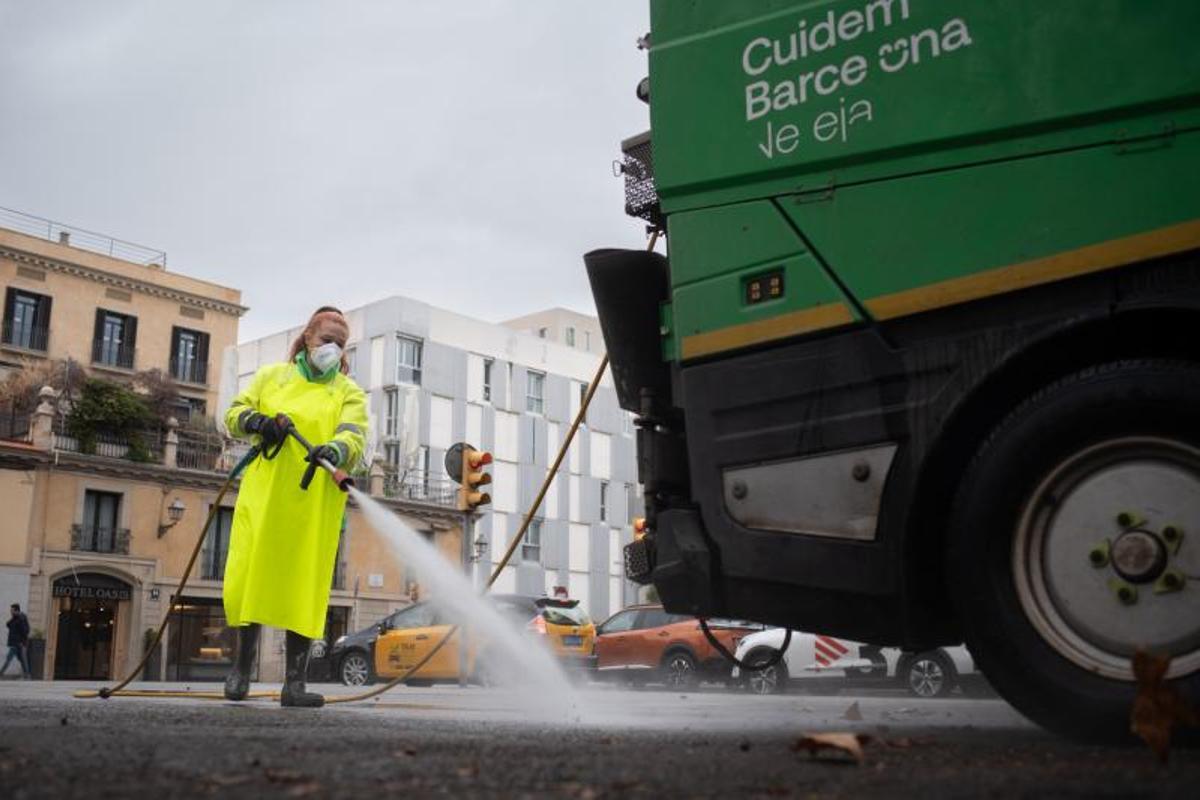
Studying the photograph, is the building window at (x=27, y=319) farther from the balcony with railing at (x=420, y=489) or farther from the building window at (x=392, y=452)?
the building window at (x=392, y=452)

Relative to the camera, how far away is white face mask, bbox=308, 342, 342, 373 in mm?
6367

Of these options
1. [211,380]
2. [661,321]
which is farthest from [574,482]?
[661,321]

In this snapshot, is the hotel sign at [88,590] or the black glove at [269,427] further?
the hotel sign at [88,590]

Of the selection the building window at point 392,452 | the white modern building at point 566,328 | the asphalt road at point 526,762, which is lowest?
the asphalt road at point 526,762

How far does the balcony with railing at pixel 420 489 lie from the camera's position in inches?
1743

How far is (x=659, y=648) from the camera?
65.8 ft

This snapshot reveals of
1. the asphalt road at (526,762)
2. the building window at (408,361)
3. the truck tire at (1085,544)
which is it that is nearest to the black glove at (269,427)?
the asphalt road at (526,762)

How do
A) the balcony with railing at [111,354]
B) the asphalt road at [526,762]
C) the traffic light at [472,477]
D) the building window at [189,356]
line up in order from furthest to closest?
1. the building window at [189,356]
2. the balcony with railing at [111,354]
3. the traffic light at [472,477]
4. the asphalt road at [526,762]

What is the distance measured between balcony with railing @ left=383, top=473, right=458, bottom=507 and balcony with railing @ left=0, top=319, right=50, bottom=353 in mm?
12551

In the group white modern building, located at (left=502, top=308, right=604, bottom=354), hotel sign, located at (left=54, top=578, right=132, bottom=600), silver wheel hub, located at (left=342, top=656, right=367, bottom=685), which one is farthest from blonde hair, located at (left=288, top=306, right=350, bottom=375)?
white modern building, located at (left=502, top=308, right=604, bottom=354)

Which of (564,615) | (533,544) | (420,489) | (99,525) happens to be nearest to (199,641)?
(99,525)

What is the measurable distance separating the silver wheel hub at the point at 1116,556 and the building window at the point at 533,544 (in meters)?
49.6

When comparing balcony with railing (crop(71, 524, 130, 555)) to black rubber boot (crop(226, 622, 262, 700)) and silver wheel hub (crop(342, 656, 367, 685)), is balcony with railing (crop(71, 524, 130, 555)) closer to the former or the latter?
silver wheel hub (crop(342, 656, 367, 685))

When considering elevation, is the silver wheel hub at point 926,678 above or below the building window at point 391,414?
below
